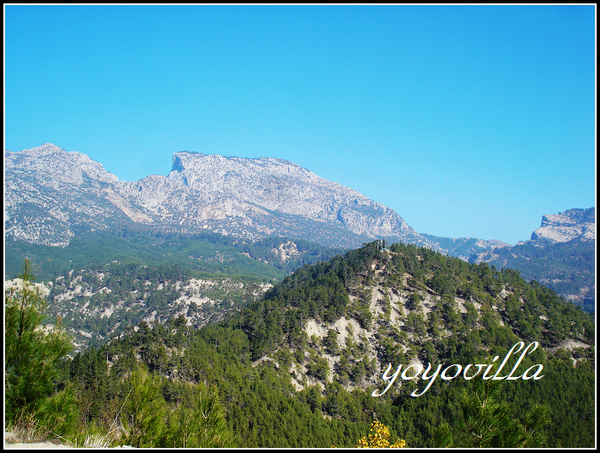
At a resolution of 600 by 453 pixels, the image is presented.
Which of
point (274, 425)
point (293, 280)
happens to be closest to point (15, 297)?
point (274, 425)

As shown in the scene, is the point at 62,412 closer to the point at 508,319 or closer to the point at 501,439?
the point at 501,439

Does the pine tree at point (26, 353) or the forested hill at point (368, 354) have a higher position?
the pine tree at point (26, 353)

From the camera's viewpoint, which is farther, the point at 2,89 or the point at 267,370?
the point at 267,370

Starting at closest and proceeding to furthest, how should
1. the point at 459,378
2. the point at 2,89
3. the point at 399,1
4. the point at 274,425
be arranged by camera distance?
the point at 2,89, the point at 399,1, the point at 274,425, the point at 459,378

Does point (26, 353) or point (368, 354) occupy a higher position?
point (26, 353)

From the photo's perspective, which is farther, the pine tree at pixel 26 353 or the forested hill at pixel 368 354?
the forested hill at pixel 368 354

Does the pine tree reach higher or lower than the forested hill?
higher

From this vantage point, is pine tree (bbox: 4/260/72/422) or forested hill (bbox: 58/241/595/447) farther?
forested hill (bbox: 58/241/595/447)

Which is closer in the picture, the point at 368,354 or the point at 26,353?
the point at 26,353
